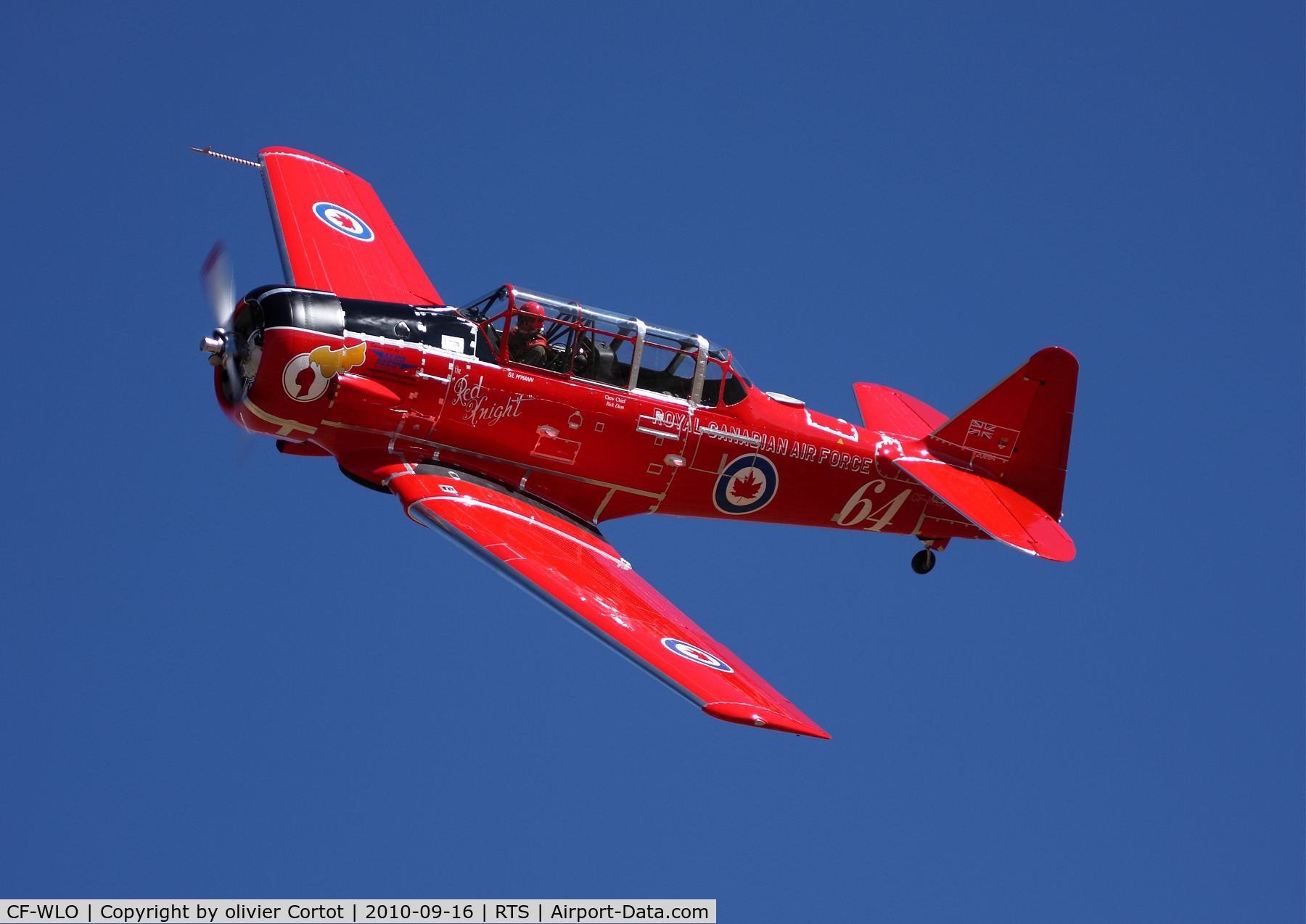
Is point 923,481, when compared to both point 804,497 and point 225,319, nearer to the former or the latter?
point 804,497

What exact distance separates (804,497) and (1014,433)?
257cm

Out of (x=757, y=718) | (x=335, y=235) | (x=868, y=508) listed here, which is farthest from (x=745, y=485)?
(x=335, y=235)

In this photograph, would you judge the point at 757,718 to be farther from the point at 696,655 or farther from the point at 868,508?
the point at 868,508

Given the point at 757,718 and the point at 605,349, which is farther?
the point at 605,349

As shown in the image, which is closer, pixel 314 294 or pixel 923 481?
pixel 314 294

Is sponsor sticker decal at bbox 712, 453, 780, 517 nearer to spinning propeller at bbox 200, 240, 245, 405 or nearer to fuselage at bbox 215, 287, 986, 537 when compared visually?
fuselage at bbox 215, 287, 986, 537

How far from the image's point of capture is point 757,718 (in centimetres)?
1234

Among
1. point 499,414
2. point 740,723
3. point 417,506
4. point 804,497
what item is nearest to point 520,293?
point 499,414

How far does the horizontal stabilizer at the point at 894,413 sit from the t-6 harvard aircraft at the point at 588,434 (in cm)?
4

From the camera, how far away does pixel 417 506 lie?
14.3 metres

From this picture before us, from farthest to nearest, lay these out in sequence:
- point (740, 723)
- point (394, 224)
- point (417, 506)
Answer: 1. point (394, 224)
2. point (417, 506)
3. point (740, 723)

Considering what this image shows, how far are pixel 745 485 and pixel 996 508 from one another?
2.83 metres

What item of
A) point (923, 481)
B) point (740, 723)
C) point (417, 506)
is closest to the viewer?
point (740, 723)

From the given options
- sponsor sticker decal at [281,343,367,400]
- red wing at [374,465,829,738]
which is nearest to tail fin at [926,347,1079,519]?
red wing at [374,465,829,738]
